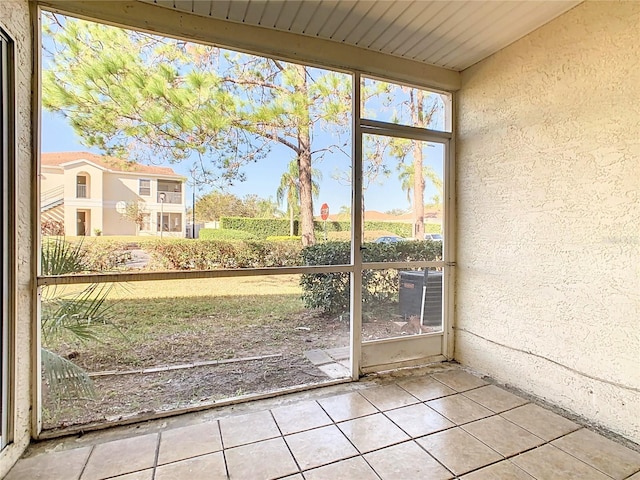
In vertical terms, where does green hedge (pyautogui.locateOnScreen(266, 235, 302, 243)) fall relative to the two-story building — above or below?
below

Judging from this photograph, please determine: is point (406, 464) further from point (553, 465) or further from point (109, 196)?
point (109, 196)

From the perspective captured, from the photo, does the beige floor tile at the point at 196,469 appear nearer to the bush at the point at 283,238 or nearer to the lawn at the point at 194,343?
the lawn at the point at 194,343

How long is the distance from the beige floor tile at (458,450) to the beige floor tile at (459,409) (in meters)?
0.15

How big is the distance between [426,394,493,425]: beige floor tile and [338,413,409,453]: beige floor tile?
0.40 metres

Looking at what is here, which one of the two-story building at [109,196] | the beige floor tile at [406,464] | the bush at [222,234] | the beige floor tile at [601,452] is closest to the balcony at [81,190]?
the two-story building at [109,196]

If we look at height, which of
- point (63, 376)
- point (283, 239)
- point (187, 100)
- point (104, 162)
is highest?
point (187, 100)

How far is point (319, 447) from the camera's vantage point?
6.00ft

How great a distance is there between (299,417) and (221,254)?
1211mm

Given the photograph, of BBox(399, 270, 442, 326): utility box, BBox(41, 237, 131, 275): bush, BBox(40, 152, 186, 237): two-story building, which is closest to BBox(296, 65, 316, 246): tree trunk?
BBox(40, 152, 186, 237): two-story building

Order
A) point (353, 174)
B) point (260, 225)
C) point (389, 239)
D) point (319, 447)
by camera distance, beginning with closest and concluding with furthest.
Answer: point (319, 447) < point (260, 225) < point (353, 174) < point (389, 239)

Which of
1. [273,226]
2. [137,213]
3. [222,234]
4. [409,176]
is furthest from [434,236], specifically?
[137,213]

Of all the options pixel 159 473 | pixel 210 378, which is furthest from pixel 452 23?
pixel 159 473

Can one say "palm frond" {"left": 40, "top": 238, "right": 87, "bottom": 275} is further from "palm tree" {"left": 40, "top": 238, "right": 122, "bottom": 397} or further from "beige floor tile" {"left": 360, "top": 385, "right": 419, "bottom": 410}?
"beige floor tile" {"left": 360, "top": 385, "right": 419, "bottom": 410}

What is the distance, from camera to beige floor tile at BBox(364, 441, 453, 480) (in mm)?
1616
